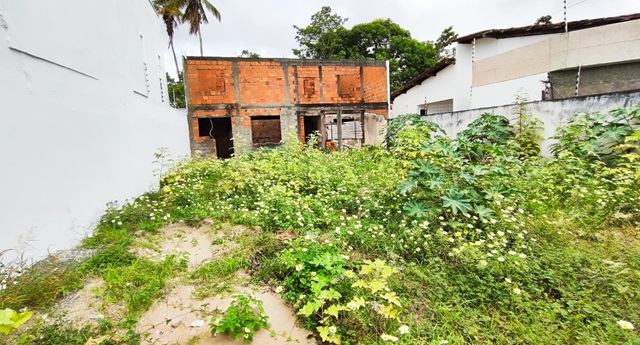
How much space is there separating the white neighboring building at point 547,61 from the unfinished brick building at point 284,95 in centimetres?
327

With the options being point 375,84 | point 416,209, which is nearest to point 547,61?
point 375,84

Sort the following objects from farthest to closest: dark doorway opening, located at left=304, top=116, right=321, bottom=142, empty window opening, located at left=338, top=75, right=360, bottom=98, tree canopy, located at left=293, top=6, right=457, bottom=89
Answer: tree canopy, located at left=293, top=6, right=457, bottom=89
dark doorway opening, located at left=304, top=116, right=321, bottom=142
empty window opening, located at left=338, top=75, right=360, bottom=98

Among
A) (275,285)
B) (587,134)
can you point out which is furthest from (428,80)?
(275,285)

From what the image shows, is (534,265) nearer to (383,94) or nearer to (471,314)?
(471,314)

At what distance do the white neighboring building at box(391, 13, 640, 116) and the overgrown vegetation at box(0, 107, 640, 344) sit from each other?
4.04 m

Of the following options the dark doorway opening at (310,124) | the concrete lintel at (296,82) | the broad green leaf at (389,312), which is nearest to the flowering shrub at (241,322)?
the broad green leaf at (389,312)

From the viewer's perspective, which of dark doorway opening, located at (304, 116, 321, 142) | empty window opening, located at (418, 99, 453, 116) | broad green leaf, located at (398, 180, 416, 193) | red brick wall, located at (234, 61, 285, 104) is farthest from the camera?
dark doorway opening, located at (304, 116, 321, 142)

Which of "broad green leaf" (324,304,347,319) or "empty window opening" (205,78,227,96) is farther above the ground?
"empty window opening" (205,78,227,96)

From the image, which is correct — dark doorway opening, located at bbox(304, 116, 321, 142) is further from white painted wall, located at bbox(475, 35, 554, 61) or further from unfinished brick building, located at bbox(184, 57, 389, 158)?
white painted wall, located at bbox(475, 35, 554, 61)

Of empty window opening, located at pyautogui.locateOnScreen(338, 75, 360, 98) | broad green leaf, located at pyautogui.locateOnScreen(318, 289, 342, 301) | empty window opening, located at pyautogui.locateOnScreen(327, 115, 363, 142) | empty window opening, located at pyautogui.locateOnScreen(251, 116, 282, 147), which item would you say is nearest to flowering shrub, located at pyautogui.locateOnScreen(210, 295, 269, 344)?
broad green leaf, located at pyautogui.locateOnScreen(318, 289, 342, 301)

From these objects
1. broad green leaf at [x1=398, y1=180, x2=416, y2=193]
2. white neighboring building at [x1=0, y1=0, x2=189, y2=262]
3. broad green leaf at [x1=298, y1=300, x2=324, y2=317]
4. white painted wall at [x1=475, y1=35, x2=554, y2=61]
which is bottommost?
broad green leaf at [x1=298, y1=300, x2=324, y2=317]

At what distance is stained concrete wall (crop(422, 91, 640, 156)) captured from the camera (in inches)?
194

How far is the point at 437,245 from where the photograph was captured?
2.85m

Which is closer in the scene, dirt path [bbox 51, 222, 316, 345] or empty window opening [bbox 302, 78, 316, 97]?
dirt path [bbox 51, 222, 316, 345]
